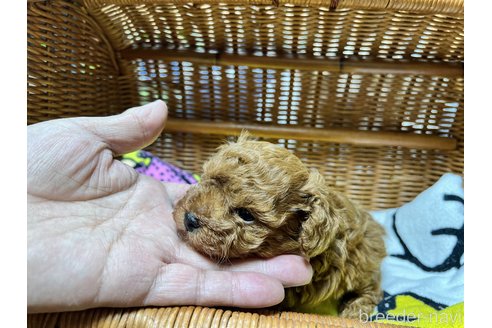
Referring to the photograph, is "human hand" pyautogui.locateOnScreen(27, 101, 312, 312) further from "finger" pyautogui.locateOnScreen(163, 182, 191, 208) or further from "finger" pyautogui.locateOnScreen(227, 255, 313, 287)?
"finger" pyautogui.locateOnScreen(163, 182, 191, 208)

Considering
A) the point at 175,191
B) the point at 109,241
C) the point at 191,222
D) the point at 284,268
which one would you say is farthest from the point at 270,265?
the point at 175,191

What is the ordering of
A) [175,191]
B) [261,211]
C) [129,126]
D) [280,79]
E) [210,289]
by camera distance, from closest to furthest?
[210,289] < [261,211] < [129,126] < [175,191] < [280,79]

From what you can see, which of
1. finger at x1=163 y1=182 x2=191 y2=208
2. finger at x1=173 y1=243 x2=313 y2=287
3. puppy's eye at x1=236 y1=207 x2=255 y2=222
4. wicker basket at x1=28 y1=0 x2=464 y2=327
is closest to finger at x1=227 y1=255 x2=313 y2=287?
finger at x1=173 y1=243 x2=313 y2=287

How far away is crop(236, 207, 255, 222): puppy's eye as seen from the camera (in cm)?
177

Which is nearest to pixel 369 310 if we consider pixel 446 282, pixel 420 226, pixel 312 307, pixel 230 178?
pixel 312 307

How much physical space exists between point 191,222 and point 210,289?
288 millimetres

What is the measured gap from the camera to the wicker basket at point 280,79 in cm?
254

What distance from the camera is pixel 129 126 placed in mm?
1911

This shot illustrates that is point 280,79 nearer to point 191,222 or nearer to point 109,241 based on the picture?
point 191,222

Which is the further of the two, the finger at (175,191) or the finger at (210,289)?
the finger at (175,191)

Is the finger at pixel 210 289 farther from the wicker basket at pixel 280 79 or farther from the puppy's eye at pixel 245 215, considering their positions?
the wicker basket at pixel 280 79

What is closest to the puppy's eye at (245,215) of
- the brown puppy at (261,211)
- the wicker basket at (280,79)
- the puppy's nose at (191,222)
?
the brown puppy at (261,211)

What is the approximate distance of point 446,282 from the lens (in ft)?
8.32

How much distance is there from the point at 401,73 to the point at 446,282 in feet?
4.21
